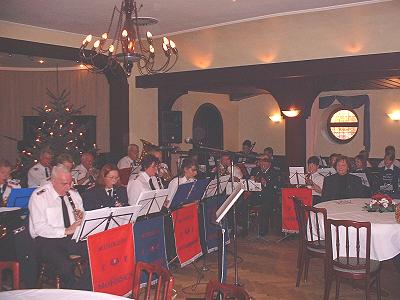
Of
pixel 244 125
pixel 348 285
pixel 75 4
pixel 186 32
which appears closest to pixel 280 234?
pixel 348 285

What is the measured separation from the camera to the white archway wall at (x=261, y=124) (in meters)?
Result: 15.9

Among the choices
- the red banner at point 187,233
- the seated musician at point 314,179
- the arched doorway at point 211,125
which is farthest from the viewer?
the arched doorway at point 211,125

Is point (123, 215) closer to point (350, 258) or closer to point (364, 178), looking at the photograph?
point (350, 258)

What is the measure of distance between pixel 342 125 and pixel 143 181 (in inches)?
377

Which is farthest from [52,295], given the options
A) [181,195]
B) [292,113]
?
[292,113]

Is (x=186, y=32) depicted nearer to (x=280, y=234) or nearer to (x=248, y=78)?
(x=248, y=78)

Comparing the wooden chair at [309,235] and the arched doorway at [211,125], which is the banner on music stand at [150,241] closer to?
the wooden chair at [309,235]

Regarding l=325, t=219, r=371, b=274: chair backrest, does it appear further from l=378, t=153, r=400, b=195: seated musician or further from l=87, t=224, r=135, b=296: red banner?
l=378, t=153, r=400, b=195: seated musician

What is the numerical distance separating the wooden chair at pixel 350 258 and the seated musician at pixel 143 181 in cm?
276

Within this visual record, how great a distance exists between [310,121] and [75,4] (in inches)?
219

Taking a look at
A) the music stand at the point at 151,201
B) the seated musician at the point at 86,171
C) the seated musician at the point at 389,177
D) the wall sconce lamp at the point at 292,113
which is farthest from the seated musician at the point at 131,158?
the seated musician at the point at 389,177

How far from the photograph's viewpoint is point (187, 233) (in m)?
6.68

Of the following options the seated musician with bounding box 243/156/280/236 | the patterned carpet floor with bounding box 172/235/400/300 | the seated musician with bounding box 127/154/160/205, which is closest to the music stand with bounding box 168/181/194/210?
the seated musician with bounding box 127/154/160/205

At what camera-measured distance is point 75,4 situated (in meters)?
7.46
